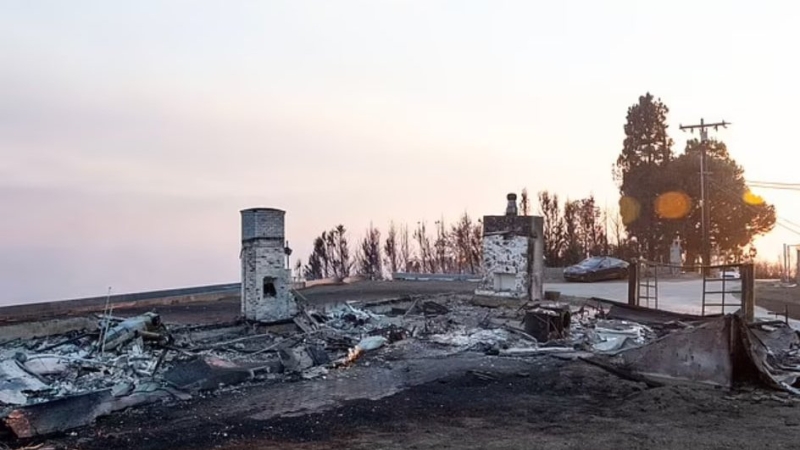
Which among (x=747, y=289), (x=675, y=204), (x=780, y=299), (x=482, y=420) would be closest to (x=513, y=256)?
(x=747, y=289)

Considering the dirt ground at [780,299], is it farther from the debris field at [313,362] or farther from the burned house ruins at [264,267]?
the burned house ruins at [264,267]

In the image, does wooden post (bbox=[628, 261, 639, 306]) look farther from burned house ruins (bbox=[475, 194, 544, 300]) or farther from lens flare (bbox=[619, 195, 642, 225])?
lens flare (bbox=[619, 195, 642, 225])

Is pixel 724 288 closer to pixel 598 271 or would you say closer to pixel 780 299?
pixel 780 299

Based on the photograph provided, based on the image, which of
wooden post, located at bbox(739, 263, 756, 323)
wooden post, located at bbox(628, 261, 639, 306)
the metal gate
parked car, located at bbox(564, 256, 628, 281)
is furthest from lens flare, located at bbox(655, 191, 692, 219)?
wooden post, located at bbox(739, 263, 756, 323)

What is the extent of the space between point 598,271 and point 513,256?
16.8 meters

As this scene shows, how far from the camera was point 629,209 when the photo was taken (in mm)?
41062

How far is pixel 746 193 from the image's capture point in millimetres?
40531

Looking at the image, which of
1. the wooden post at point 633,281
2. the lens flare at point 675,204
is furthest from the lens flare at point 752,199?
the wooden post at point 633,281

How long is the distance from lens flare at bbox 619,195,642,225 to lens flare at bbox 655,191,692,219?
1.16m

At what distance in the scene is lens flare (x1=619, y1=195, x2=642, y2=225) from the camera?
133ft

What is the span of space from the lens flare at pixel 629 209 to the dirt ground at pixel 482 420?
33061mm

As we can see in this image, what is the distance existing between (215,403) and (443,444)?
353cm

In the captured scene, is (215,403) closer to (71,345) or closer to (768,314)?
(71,345)

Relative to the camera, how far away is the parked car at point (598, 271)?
32156 mm
